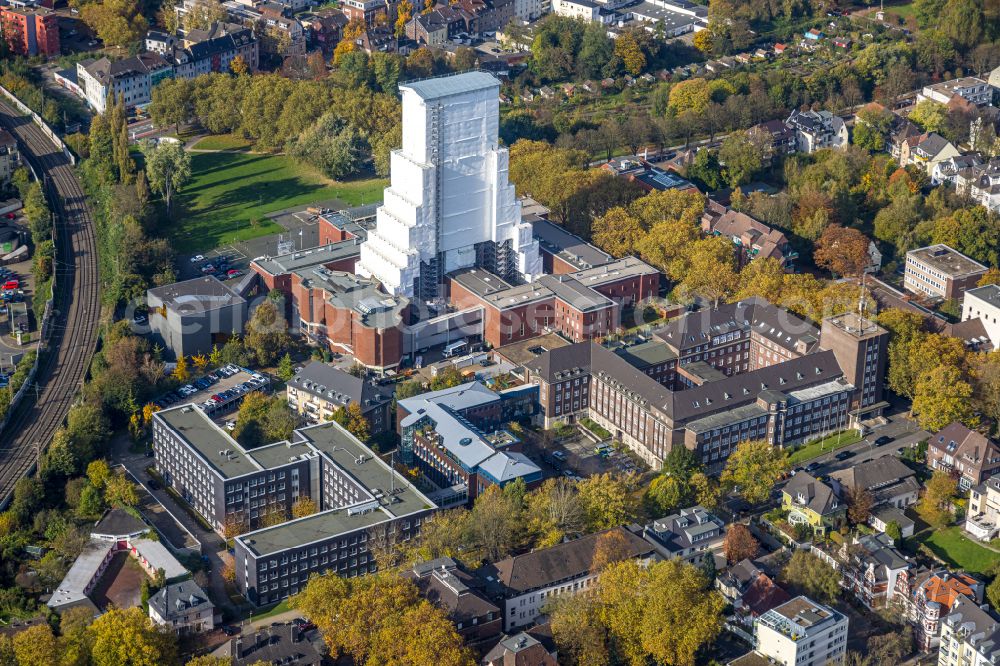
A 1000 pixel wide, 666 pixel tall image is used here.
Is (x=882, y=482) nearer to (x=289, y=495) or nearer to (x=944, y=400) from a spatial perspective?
(x=944, y=400)

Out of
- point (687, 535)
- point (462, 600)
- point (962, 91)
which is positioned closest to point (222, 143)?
point (962, 91)

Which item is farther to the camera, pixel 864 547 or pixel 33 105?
pixel 33 105

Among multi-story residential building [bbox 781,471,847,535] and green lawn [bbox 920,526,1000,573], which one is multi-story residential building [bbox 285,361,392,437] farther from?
green lawn [bbox 920,526,1000,573]

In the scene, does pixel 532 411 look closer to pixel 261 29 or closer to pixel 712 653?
pixel 712 653

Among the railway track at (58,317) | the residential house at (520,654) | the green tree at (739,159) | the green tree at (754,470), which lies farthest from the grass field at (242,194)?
the residential house at (520,654)

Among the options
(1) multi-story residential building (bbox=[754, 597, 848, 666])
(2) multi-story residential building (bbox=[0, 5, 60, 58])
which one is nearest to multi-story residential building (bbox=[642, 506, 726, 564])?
(1) multi-story residential building (bbox=[754, 597, 848, 666])

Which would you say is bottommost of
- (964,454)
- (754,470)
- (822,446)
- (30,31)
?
(822,446)

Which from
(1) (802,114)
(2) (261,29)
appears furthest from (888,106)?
(2) (261,29)
